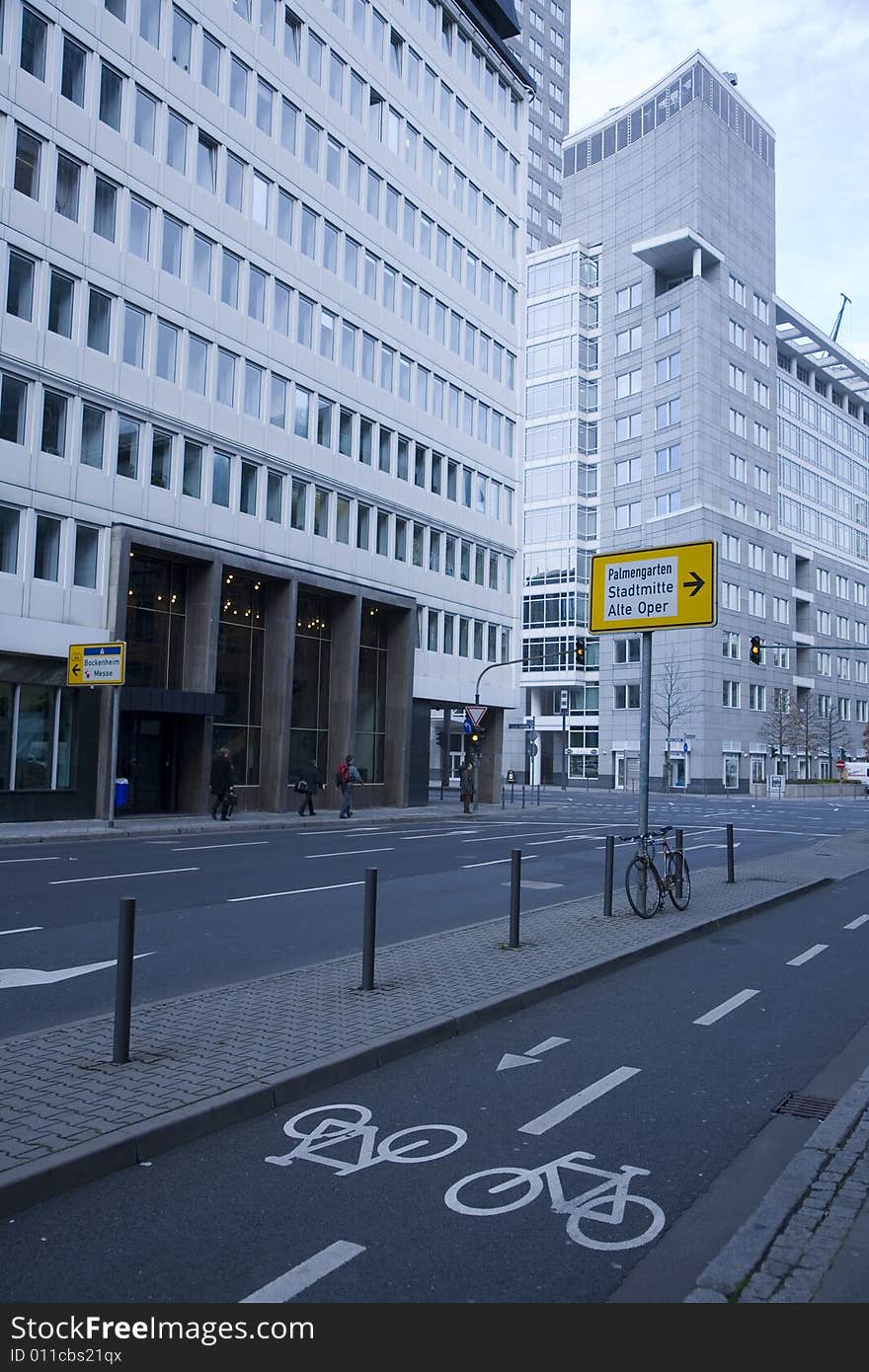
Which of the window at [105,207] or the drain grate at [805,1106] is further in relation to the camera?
the window at [105,207]

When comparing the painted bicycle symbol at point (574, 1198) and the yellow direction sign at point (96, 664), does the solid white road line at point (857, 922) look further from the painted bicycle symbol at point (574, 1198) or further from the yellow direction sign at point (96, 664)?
the yellow direction sign at point (96, 664)

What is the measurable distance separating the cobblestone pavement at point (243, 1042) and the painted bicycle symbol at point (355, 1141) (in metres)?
0.29

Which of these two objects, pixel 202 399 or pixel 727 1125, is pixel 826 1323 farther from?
pixel 202 399

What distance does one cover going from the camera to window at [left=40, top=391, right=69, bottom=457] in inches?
1093

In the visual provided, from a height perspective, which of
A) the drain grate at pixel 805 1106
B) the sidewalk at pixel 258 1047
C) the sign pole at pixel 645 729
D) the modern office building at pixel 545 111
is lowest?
the drain grate at pixel 805 1106

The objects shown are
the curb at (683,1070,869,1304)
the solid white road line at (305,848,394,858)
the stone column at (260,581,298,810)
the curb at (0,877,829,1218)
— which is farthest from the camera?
the stone column at (260,581,298,810)

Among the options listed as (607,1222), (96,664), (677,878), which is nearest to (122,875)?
(677,878)

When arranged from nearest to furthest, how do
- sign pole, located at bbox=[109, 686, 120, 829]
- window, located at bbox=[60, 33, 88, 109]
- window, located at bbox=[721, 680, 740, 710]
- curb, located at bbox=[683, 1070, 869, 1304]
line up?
curb, located at bbox=[683, 1070, 869, 1304] < sign pole, located at bbox=[109, 686, 120, 829] < window, located at bbox=[60, 33, 88, 109] < window, located at bbox=[721, 680, 740, 710]

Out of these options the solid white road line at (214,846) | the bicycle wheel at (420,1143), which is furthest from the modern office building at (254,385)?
the bicycle wheel at (420,1143)

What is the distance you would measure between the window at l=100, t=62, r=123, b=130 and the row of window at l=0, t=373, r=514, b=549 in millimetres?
7847

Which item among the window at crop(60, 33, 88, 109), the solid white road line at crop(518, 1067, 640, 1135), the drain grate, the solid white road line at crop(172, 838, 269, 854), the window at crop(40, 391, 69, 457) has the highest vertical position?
the window at crop(60, 33, 88, 109)

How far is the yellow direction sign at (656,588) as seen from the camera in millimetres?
12938

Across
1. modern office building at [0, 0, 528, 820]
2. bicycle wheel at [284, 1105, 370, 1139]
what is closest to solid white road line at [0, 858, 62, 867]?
modern office building at [0, 0, 528, 820]

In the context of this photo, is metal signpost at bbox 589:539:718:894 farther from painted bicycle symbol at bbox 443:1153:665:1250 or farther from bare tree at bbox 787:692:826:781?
bare tree at bbox 787:692:826:781
